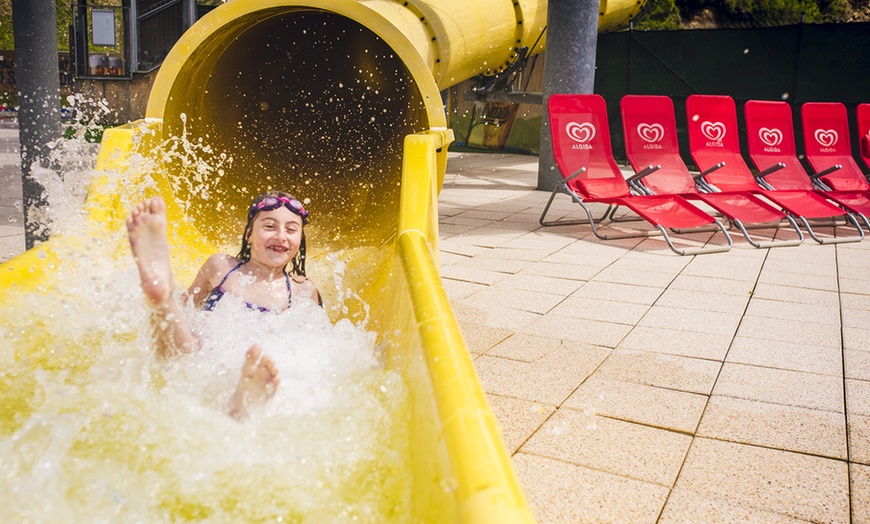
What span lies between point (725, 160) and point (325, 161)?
159 inches

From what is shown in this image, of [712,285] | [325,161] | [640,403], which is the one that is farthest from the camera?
[325,161]

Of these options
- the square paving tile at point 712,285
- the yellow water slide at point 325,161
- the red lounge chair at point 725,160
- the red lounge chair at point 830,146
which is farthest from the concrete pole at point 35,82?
the red lounge chair at point 830,146

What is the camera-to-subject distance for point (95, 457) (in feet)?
6.22

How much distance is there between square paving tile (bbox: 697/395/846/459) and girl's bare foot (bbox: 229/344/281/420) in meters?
1.42

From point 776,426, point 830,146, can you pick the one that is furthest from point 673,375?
point 830,146

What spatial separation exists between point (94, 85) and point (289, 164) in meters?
11.0

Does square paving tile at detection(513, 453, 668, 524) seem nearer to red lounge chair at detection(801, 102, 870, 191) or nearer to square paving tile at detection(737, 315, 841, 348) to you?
square paving tile at detection(737, 315, 841, 348)

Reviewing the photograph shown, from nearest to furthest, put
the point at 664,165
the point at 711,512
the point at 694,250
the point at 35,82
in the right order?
1. the point at 711,512
2. the point at 35,82
3. the point at 694,250
4. the point at 664,165

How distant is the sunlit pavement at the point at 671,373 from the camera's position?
2152 millimetres

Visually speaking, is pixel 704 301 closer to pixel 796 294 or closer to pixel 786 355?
pixel 796 294

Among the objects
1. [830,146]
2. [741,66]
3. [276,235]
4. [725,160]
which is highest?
[741,66]

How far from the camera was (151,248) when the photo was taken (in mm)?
2367

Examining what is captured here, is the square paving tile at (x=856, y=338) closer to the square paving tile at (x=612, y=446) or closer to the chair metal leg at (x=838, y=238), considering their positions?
the square paving tile at (x=612, y=446)

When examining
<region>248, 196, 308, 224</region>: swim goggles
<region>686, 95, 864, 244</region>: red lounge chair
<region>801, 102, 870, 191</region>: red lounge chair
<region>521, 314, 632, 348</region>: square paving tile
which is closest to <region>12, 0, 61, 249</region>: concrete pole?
<region>248, 196, 308, 224</region>: swim goggles
